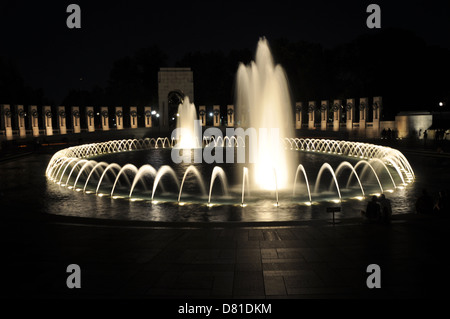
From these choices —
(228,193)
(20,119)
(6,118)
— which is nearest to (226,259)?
(228,193)

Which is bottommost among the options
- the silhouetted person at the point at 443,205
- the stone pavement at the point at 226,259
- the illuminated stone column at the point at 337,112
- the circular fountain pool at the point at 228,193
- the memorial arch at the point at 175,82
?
the circular fountain pool at the point at 228,193

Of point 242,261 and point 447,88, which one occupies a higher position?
point 447,88

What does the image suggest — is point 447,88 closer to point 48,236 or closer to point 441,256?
point 441,256

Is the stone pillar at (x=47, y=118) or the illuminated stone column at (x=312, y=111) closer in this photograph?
the stone pillar at (x=47, y=118)

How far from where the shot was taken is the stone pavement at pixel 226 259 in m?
7.00

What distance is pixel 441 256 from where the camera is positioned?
8.50 m

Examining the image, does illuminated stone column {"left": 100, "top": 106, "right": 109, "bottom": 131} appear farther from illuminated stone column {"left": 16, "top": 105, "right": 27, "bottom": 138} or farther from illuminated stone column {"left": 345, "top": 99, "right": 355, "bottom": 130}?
illuminated stone column {"left": 345, "top": 99, "right": 355, "bottom": 130}

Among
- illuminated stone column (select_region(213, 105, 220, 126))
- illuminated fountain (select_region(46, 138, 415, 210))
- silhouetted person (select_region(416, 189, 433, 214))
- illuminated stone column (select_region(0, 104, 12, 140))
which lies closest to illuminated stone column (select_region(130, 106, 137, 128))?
illuminated stone column (select_region(213, 105, 220, 126))

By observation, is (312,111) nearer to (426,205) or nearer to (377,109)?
(377,109)

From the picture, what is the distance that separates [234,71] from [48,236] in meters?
88.1

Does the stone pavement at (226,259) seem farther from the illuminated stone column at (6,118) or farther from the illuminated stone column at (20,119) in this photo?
the illuminated stone column at (20,119)

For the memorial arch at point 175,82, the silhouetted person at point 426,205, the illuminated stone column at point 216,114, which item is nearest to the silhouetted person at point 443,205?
the silhouetted person at point 426,205
